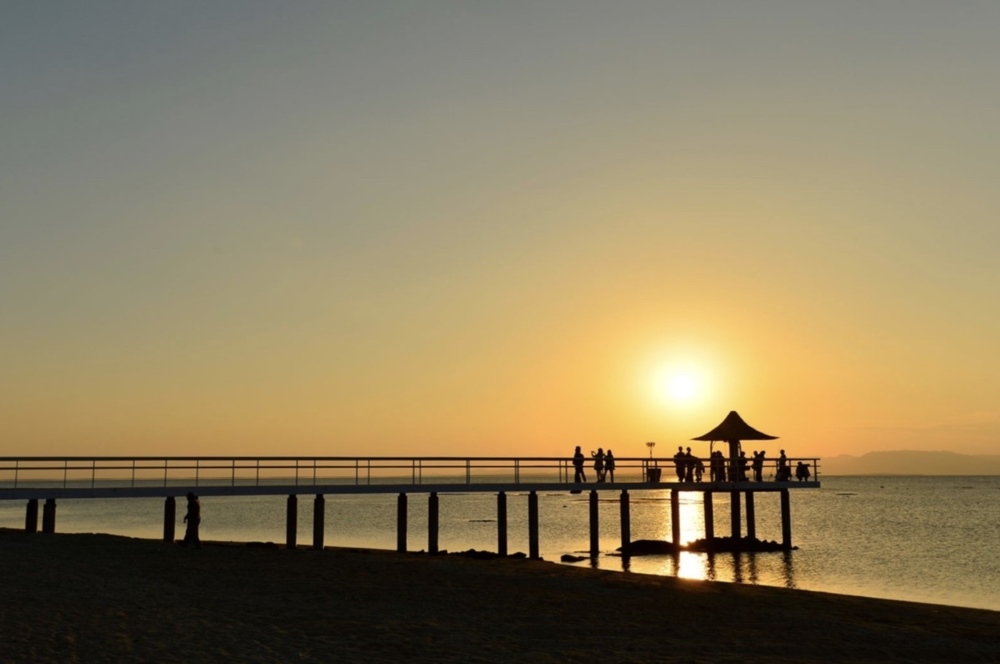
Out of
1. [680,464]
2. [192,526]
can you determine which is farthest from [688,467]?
[192,526]

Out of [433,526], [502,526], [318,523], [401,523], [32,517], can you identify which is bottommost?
[502,526]

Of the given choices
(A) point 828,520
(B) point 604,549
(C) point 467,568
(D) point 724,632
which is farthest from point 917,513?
(D) point 724,632

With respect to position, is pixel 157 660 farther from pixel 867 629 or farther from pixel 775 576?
pixel 775 576

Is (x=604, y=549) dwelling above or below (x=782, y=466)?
below

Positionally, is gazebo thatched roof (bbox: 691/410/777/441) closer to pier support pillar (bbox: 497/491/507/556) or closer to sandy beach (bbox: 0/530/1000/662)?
pier support pillar (bbox: 497/491/507/556)

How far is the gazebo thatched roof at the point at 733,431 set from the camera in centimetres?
4506

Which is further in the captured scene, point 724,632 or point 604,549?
point 604,549

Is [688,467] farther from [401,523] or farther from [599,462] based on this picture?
[401,523]

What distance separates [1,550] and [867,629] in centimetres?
2050

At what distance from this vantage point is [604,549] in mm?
51438

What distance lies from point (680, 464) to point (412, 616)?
1069 inches

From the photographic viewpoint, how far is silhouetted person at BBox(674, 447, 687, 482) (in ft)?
143

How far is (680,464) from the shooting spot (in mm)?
43875

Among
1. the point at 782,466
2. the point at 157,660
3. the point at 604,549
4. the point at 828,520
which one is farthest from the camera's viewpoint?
the point at 828,520
